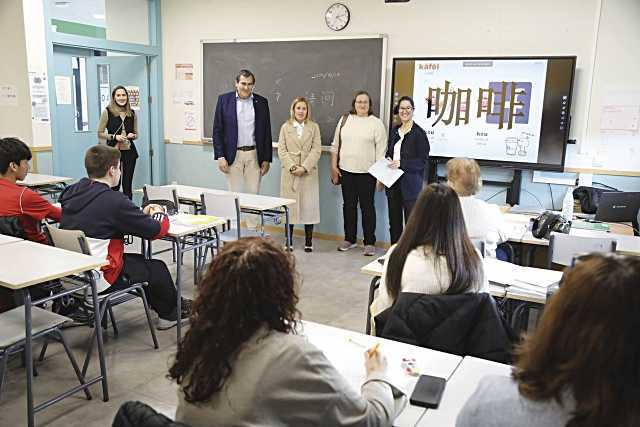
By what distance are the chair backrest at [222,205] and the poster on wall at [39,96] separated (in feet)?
8.04

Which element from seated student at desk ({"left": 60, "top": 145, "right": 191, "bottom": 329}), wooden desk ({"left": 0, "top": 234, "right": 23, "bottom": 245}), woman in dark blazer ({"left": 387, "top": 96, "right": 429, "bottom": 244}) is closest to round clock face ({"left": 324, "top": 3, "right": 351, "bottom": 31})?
woman in dark blazer ({"left": 387, "top": 96, "right": 429, "bottom": 244})

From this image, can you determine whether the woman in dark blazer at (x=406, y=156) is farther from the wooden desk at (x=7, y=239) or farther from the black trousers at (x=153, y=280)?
the wooden desk at (x=7, y=239)

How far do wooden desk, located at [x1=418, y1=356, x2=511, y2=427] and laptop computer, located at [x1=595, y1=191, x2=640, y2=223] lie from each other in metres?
2.92

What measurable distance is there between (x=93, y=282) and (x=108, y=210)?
508mm

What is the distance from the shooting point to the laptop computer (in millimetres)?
4277

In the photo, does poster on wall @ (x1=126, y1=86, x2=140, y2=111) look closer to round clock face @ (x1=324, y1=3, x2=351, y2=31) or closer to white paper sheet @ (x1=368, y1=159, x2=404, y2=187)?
round clock face @ (x1=324, y1=3, x2=351, y2=31)

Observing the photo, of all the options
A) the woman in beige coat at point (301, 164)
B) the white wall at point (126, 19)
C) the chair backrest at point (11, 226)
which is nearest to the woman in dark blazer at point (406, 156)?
the woman in beige coat at point (301, 164)

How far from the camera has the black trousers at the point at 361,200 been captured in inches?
231

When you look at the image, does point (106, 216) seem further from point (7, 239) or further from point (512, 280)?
point (512, 280)

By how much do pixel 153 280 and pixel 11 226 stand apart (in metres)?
0.85

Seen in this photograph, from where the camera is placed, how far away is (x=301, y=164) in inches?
234

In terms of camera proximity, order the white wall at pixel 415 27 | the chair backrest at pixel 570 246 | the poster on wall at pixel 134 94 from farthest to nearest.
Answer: the poster on wall at pixel 134 94
the white wall at pixel 415 27
the chair backrest at pixel 570 246

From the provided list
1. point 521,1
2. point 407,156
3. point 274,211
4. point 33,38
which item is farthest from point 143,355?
point 521,1

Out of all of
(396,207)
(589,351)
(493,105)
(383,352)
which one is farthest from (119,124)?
(589,351)
